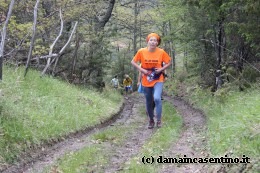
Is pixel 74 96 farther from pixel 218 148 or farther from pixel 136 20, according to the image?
pixel 136 20

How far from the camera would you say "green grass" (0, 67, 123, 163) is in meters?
6.33

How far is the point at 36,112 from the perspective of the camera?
26.5 ft

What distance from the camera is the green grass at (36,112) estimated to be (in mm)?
6328

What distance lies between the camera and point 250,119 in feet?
18.9

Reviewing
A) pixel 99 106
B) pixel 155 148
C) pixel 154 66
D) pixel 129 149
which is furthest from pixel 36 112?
pixel 99 106

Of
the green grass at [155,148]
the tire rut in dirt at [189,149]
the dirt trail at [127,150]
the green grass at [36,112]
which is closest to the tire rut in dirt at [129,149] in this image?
the dirt trail at [127,150]

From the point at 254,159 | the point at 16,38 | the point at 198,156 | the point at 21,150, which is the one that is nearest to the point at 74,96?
the point at 16,38

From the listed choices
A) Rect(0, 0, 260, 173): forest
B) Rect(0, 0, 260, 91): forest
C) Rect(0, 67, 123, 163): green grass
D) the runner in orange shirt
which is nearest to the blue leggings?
the runner in orange shirt

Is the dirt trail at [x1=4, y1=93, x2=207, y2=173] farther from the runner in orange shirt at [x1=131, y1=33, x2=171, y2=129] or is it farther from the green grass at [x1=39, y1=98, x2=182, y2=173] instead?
the runner in orange shirt at [x1=131, y1=33, x2=171, y2=129]

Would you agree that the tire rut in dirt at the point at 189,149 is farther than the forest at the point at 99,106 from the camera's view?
No

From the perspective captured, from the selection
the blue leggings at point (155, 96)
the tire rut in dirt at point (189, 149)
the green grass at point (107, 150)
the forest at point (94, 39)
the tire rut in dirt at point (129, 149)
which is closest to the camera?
the tire rut in dirt at point (189, 149)

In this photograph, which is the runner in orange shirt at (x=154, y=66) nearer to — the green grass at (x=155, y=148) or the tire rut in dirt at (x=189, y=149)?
the green grass at (x=155, y=148)

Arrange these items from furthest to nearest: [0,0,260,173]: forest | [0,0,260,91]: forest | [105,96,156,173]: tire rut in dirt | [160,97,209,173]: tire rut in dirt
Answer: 1. [0,0,260,91]: forest
2. [0,0,260,173]: forest
3. [105,96,156,173]: tire rut in dirt
4. [160,97,209,173]: tire rut in dirt

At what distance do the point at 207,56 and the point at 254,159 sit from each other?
14.1 meters
